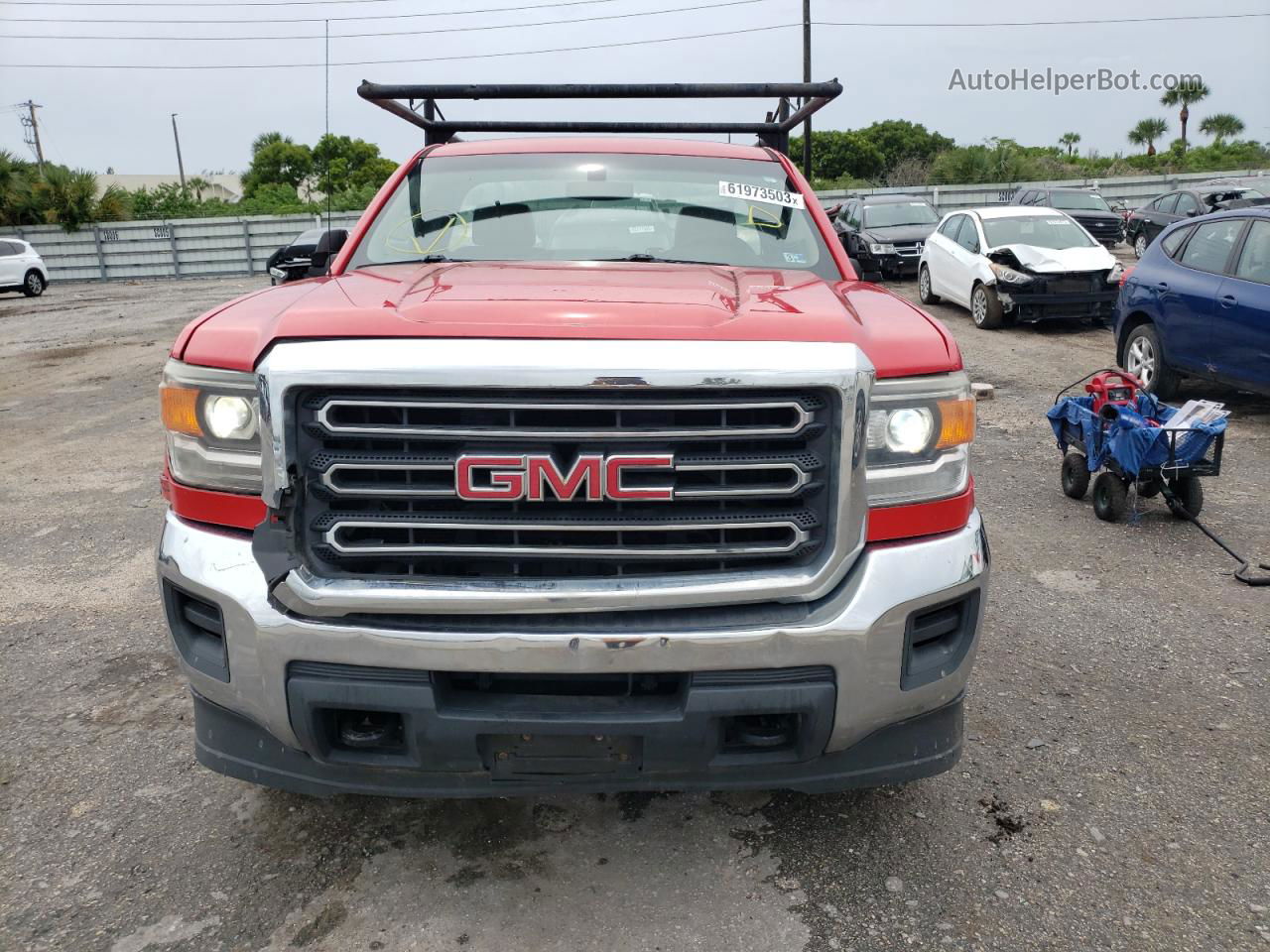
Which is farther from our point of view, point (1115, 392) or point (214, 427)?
point (1115, 392)

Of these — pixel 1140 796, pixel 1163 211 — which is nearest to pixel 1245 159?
pixel 1163 211

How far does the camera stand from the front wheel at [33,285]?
25812 mm

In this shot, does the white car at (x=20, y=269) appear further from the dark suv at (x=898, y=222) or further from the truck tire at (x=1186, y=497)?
the truck tire at (x=1186, y=497)

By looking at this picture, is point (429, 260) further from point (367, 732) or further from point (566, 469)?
point (367, 732)

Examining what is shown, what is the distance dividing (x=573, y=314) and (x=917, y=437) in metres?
0.84

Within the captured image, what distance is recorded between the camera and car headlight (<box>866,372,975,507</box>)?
2.32 meters

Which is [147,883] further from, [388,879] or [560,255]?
[560,255]

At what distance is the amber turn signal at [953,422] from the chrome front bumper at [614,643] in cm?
23

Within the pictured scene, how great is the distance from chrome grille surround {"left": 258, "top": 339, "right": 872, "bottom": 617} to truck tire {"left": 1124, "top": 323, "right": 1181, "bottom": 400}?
7003mm

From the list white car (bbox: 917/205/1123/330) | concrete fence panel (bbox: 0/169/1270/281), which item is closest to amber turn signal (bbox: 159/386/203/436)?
white car (bbox: 917/205/1123/330)

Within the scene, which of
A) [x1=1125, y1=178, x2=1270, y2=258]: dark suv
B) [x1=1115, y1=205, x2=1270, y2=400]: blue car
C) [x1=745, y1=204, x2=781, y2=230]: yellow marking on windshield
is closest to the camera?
[x1=745, y1=204, x2=781, y2=230]: yellow marking on windshield

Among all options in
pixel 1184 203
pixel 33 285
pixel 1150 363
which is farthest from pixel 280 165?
pixel 1150 363

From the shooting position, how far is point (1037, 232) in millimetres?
13594

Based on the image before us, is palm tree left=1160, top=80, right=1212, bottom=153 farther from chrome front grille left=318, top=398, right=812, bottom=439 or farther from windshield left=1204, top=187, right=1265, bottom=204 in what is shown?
chrome front grille left=318, top=398, right=812, bottom=439
